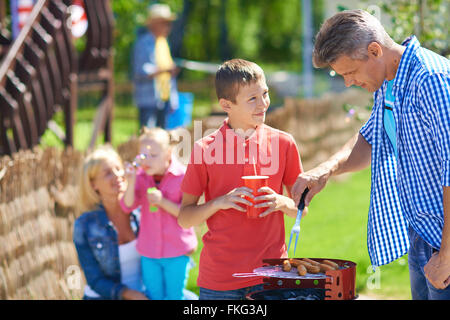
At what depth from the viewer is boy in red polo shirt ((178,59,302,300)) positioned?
316cm

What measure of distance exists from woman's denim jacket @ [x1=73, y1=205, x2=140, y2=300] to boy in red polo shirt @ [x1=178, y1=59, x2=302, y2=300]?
0.96 m

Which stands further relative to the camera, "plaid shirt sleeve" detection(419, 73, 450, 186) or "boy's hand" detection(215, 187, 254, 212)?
"boy's hand" detection(215, 187, 254, 212)

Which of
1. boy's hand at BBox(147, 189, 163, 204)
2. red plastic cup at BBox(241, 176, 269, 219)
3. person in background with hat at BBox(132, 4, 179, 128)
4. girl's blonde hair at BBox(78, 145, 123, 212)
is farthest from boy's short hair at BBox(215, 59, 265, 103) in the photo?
person in background with hat at BBox(132, 4, 179, 128)

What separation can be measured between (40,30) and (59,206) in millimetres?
2924

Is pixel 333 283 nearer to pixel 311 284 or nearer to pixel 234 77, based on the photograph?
pixel 311 284

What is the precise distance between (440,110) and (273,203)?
2.80 ft

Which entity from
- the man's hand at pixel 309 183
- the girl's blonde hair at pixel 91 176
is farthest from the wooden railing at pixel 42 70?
the man's hand at pixel 309 183

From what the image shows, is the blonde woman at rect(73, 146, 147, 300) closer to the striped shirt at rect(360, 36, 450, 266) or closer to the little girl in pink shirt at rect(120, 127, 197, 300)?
the little girl in pink shirt at rect(120, 127, 197, 300)

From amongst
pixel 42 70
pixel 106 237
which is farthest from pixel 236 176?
pixel 42 70

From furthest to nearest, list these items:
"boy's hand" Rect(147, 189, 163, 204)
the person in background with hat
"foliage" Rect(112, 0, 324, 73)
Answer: "foliage" Rect(112, 0, 324, 73) → the person in background with hat → "boy's hand" Rect(147, 189, 163, 204)

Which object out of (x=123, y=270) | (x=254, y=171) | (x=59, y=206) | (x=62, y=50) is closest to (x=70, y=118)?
(x=62, y=50)

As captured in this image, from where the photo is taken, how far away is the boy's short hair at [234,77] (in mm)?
3143

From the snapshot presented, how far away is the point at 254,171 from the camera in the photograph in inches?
126

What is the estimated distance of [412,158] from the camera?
108 inches
